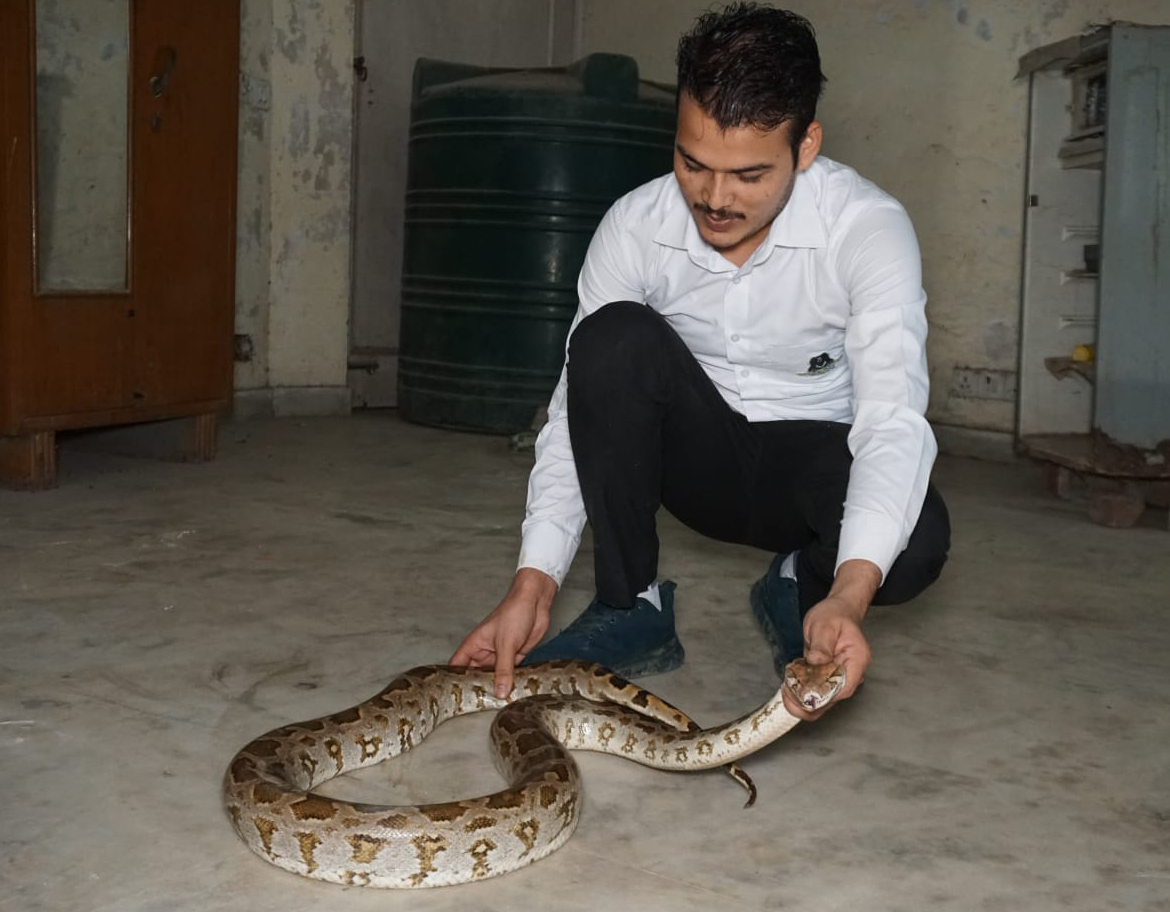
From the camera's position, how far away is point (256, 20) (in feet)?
20.0

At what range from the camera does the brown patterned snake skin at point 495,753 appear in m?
1.75

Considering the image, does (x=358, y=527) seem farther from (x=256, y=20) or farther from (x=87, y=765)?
(x=256, y=20)

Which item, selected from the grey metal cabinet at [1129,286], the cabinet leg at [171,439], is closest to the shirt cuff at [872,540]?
the grey metal cabinet at [1129,286]

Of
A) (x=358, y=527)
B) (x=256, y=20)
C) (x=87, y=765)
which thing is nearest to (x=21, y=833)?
(x=87, y=765)

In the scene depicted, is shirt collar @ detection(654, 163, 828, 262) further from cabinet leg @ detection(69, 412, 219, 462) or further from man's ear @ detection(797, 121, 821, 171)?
cabinet leg @ detection(69, 412, 219, 462)

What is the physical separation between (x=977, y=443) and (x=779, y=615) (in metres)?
3.51

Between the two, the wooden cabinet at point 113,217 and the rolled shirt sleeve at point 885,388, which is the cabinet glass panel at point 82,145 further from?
the rolled shirt sleeve at point 885,388

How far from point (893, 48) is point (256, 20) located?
2.93 meters

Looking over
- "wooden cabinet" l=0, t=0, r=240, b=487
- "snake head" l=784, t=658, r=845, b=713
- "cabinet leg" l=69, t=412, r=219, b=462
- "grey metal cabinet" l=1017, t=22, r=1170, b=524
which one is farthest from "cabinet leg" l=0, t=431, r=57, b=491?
"grey metal cabinet" l=1017, t=22, r=1170, b=524

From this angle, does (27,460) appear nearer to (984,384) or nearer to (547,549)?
(547,549)

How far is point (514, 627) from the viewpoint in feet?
7.57

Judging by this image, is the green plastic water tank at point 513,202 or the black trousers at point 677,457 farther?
the green plastic water tank at point 513,202

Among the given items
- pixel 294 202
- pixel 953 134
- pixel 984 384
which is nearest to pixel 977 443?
pixel 984 384

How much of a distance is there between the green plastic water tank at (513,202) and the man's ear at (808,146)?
3854mm
